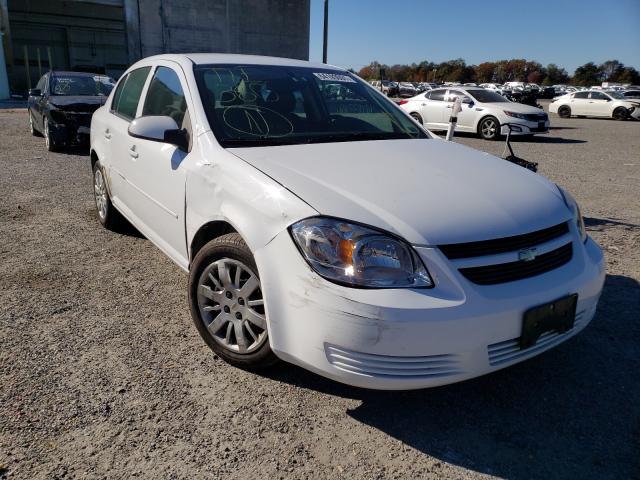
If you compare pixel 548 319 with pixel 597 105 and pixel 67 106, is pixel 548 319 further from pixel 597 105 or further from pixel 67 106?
pixel 597 105

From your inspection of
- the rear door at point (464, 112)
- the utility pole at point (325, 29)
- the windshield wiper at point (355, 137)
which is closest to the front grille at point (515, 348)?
the windshield wiper at point (355, 137)

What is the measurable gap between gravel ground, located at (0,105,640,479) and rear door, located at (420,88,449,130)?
11.8m

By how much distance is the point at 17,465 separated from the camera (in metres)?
1.99

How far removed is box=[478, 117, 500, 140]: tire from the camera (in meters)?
13.9

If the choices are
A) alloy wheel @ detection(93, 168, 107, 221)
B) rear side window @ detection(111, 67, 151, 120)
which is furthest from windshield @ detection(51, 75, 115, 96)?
rear side window @ detection(111, 67, 151, 120)

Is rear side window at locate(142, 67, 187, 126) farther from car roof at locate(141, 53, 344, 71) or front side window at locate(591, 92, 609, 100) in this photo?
front side window at locate(591, 92, 609, 100)

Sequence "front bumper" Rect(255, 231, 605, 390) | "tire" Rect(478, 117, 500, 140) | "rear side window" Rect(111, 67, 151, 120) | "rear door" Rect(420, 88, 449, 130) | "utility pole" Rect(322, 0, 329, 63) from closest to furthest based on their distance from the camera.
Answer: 1. "front bumper" Rect(255, 231, 605, 390)
2. "rear side window" Rect(111, 67, 151, 120)
3. "tire" Rect(478, 117, 500, 140)
4. "rear door" Rect(420, 88, 449, 130)
5. "utility pole" Rect(322, 0, 329, 63)

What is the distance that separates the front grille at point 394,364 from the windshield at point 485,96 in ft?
45.2

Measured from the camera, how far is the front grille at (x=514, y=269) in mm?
2111

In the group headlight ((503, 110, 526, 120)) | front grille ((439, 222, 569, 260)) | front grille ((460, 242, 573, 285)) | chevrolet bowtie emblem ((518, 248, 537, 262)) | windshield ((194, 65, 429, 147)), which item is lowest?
front grille ((460, 242, 573, 285))

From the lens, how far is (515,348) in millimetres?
2172

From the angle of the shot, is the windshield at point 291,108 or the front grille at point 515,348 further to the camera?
the windshield at point 291,108

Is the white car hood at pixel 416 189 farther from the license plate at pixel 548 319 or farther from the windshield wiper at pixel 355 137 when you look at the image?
the license plate at pixel 548 319

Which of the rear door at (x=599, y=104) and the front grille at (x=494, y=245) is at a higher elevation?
the rear door at (x=599, y=104)
